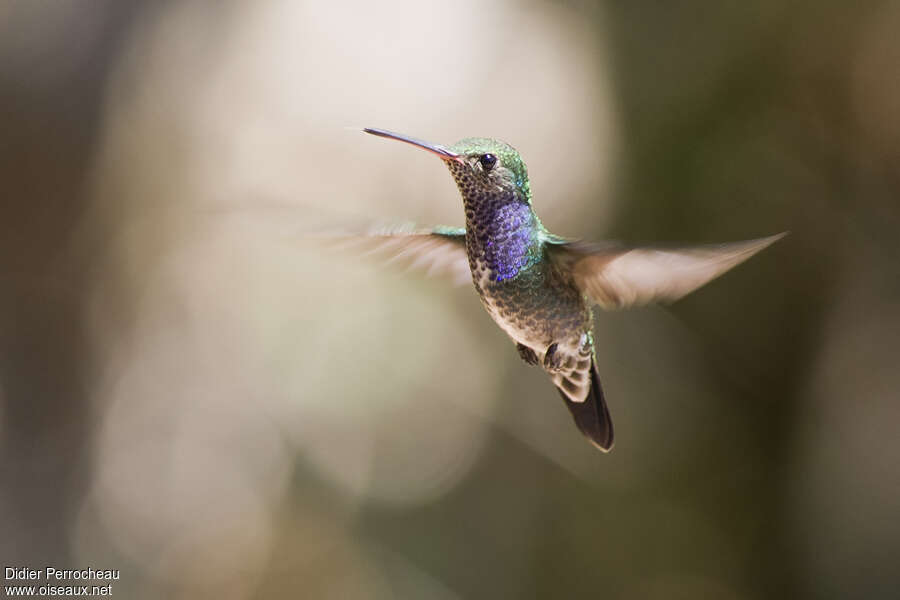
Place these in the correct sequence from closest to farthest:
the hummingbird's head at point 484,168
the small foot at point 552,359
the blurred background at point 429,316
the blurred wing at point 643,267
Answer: the blurred wing at point 643,267, the hummingbird's head at point 484,168, the small foot at point 552,359, the blurred background at point 429,316

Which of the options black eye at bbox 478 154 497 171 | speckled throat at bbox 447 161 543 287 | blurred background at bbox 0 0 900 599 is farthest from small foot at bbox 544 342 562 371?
blurred background at bbox 0 0 900 599

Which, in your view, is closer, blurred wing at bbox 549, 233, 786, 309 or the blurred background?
blurred wing at bbox 549, 233, 786, 309

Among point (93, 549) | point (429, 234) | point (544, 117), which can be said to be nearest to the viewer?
point (429, 234)

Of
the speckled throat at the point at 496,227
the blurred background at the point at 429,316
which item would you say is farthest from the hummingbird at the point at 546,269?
the blurred background at the point at 429,316

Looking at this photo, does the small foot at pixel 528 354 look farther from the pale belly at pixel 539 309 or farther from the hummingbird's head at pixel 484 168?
the hummingbird's head at pixel 484 168

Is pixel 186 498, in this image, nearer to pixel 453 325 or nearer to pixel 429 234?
pixel 453 325

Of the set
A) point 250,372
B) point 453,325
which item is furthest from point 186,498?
point 453,325

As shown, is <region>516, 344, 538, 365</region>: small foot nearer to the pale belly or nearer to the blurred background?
the pale belly
